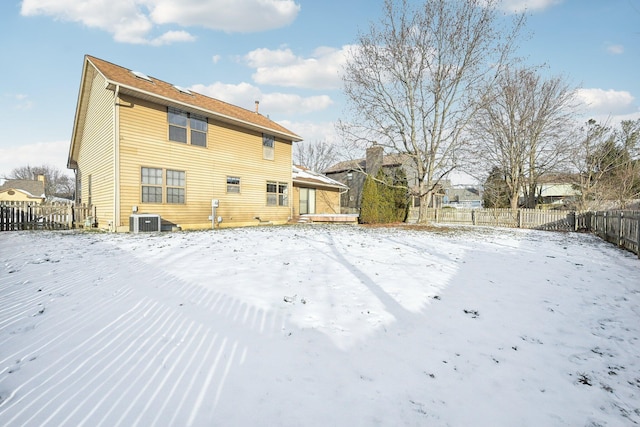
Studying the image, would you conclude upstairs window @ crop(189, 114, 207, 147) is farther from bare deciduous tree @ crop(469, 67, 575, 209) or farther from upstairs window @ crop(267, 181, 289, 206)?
bare deciduous tree @ crop(469, 67, 575, 209)

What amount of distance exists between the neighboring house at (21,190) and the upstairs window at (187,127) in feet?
144

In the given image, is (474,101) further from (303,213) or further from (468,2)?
(303,213)

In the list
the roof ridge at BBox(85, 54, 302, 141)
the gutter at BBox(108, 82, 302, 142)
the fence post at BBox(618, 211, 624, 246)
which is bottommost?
the fence post at BBox(618, 211, 624, 246)

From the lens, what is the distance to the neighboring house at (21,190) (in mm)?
40000

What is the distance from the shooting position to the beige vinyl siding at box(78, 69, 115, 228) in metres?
11.1

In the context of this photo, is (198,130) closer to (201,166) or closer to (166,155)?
(201,166)

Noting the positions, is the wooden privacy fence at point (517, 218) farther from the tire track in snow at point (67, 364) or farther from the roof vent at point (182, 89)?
the tire track in snow at point (67, 364)

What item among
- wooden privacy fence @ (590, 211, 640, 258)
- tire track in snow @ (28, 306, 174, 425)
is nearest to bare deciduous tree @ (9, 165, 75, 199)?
tire track in snow @ (28, 306, 174, 425)

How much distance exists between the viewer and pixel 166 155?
39.3ft

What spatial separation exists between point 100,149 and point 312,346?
1393 centimetres

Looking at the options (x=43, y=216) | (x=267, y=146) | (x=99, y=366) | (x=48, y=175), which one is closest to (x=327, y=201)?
(x=267, y=146)

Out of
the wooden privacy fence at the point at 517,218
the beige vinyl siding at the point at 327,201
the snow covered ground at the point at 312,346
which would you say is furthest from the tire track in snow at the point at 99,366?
the wooden privacy fence at the point at 517,218

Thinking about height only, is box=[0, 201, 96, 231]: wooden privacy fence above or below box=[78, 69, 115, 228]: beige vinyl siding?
below

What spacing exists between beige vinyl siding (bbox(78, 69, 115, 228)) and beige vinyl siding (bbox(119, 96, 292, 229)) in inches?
25.4
